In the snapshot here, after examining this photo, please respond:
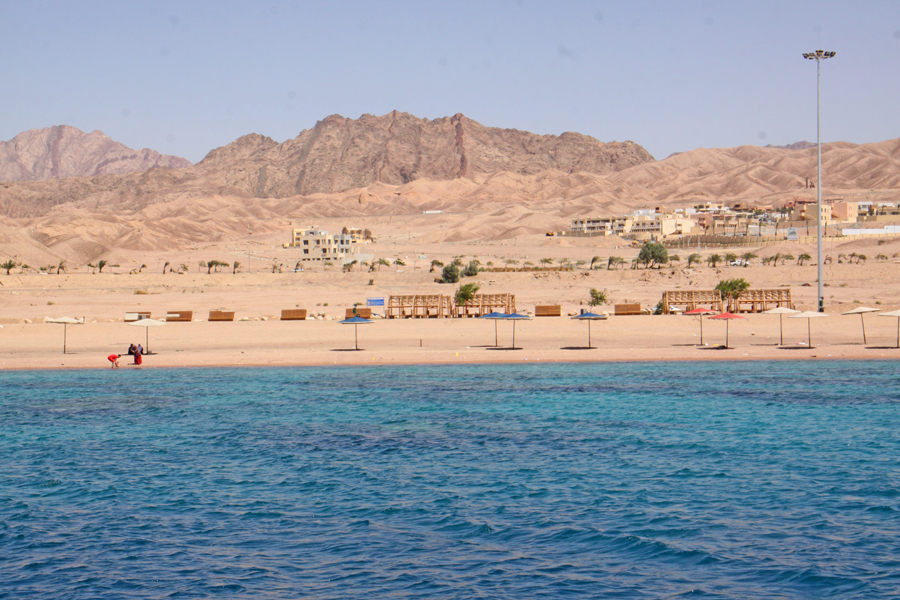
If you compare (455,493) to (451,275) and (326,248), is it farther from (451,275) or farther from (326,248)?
(326,248)

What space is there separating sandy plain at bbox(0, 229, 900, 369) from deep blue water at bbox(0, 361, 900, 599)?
7.14 metres

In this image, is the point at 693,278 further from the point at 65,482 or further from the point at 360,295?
the point at 65,482

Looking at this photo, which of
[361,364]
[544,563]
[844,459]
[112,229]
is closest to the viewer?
[544,563]

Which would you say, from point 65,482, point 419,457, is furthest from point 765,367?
point 65,482

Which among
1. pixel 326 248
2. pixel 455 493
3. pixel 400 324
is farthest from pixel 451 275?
pixel 455 493

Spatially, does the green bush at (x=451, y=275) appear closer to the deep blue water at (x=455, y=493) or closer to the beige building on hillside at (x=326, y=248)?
the beige building on hillside at (x=326, y=248)

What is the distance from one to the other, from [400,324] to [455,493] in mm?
27066

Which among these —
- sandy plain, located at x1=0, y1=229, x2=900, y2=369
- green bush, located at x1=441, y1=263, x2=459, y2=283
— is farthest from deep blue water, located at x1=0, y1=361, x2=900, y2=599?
green bush, located at x1=441, y1=263, x2=459, y2=283

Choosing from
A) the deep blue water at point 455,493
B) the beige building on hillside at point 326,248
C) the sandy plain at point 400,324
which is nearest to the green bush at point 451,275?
the sandy plain at point 400,324

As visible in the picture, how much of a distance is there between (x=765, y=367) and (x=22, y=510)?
963 inches

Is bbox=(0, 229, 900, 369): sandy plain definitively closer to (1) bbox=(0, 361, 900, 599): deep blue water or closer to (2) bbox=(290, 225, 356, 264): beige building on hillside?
(1) bbox=(0, 361, 900, 599): deep blue water

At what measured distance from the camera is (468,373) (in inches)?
1158

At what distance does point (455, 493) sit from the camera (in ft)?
46.4

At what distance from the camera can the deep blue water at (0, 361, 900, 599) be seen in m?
10.4
